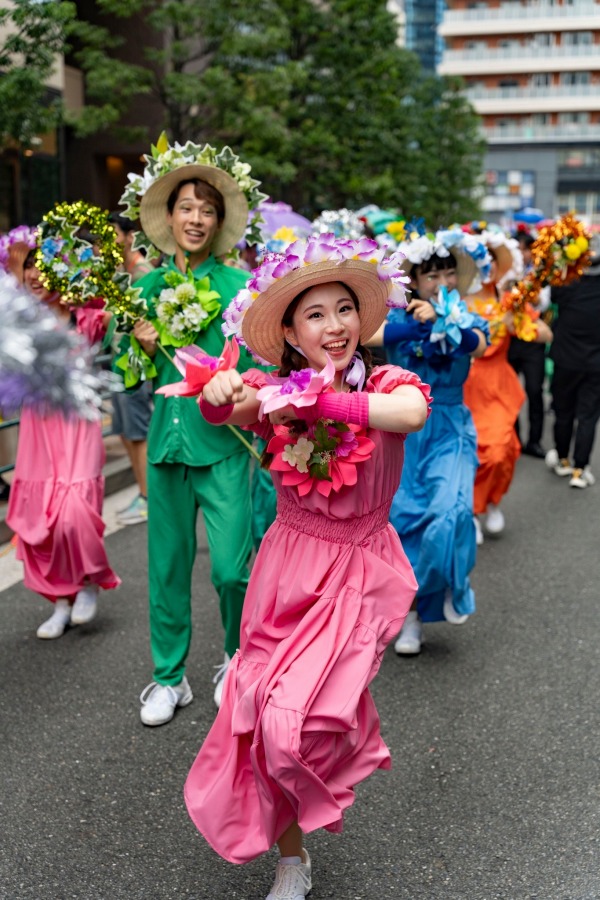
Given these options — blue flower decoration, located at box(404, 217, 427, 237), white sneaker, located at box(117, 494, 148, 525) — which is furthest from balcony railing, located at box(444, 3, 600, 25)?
blue flower decoration, located at box(404, 217, 427, 237)

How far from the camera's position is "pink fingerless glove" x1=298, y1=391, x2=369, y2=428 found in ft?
9.94

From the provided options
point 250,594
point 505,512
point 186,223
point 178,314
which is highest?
point 186,223

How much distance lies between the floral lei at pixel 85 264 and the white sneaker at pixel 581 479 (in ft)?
20.0

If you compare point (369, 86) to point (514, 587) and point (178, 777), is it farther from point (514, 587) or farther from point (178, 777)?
point (178, 777)

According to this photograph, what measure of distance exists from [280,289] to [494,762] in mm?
2151

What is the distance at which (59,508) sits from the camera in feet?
18.2

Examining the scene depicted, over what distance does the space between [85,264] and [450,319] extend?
172cm

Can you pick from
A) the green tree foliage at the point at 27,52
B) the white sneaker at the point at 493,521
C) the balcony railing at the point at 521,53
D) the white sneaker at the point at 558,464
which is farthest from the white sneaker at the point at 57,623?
the balcony railing at the point at 521,53

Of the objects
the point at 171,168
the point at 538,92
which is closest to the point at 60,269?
the point at 171,168

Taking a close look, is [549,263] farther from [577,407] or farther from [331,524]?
[331,524]

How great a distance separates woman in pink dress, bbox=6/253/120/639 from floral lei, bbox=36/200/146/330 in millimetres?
746

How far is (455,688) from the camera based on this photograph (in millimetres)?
5031

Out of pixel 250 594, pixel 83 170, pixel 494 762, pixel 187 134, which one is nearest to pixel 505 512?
pixel 494 762

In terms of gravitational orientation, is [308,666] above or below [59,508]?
above
